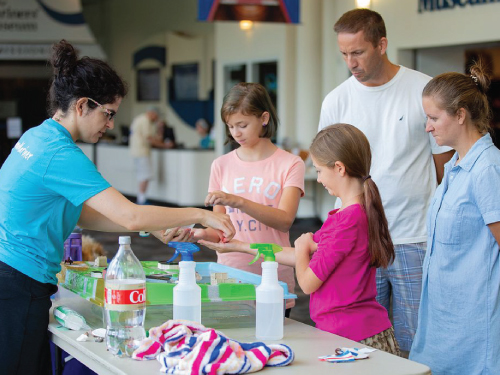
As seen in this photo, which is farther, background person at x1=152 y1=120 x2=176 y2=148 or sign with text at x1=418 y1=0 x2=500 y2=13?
background person at x1=152 y1=120 x2=176 y2=148

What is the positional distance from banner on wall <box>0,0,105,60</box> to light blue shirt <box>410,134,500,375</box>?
9.52 metres

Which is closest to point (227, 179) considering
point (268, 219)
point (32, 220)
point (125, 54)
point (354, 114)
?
point (268, 219)

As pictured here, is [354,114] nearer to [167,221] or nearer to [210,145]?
[167,221]

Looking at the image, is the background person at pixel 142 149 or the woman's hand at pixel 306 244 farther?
the background person at pixel 142 149

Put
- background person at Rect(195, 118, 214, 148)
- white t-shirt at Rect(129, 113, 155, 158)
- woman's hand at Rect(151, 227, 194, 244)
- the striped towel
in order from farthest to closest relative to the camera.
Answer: background person at Rect(195, 118, 214, 148) → white t-shirt at Rect(129, 113, 155, 158) → woman's hand at Rect(151, 227, 194, 244) → the striped towel

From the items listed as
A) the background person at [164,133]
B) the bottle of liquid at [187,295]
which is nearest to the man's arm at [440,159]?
the bottle of liquid at [187,295]

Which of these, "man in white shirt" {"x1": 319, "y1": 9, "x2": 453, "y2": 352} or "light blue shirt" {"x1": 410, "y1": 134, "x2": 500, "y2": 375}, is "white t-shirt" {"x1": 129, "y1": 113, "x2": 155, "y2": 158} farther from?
"light blue shirt" {"x1": 410, "y1": 134, "x2": 500, "y2": 375}

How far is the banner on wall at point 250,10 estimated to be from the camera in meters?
7.78

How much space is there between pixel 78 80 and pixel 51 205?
0.38 meters

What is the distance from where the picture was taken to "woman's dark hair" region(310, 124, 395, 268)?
228 cm

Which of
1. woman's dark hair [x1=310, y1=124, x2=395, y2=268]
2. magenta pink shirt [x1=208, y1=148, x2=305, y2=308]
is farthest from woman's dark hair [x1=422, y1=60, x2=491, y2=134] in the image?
magenta pink shirt [x1=208, y1=148, x2=305, y2=308]

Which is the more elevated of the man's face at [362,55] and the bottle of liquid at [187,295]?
the man's face at [362,55]

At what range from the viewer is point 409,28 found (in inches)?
321

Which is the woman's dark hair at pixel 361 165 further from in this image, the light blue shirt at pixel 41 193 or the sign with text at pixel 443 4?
the sign with text at pixel 443 4
